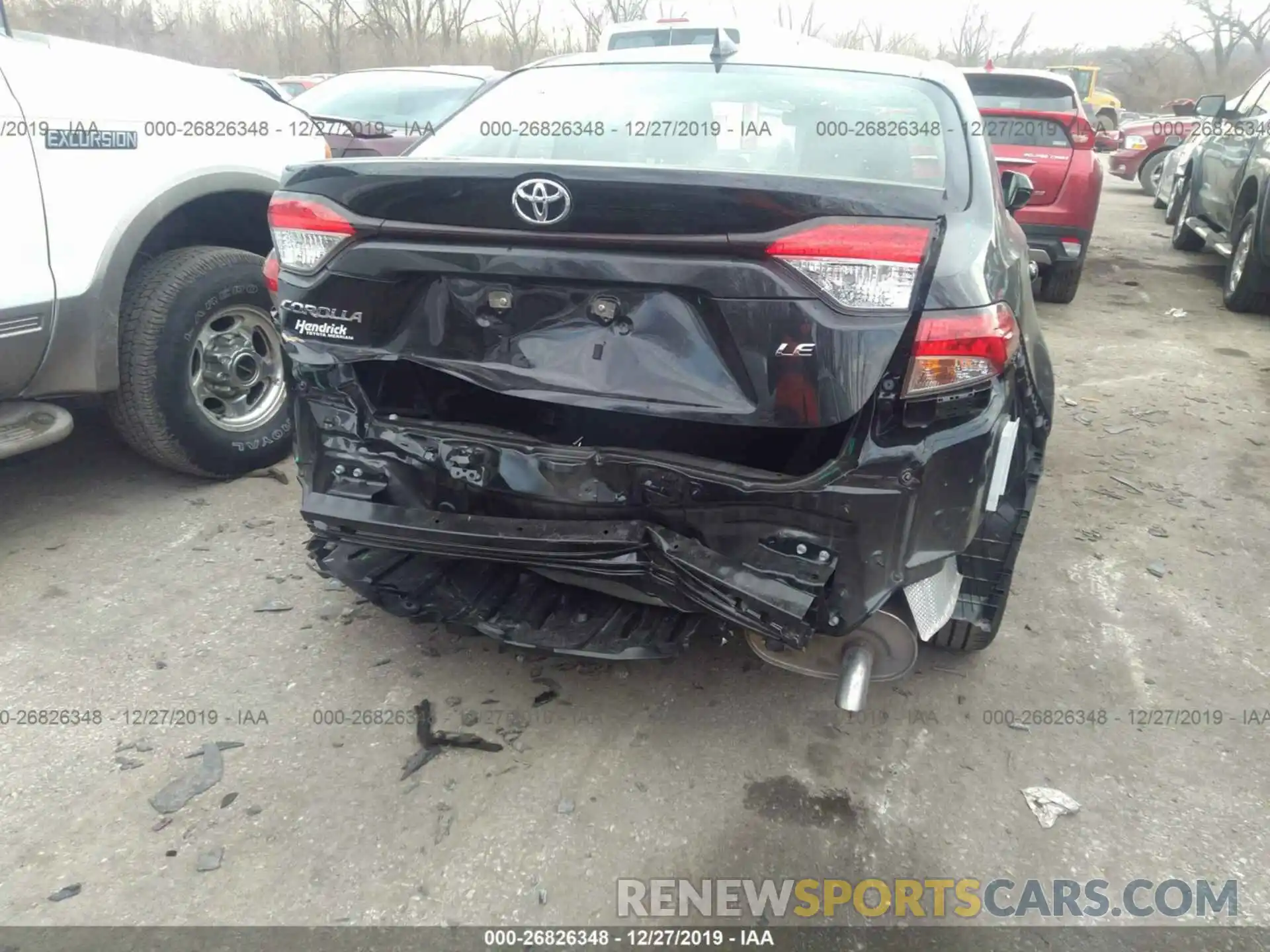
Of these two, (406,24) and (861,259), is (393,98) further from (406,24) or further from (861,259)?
(406,24)

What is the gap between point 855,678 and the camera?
7.14 ft

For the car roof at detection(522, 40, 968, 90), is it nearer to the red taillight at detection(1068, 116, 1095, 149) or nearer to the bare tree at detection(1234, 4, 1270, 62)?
the red taillight at detection(1068, 116, 1095, 149)

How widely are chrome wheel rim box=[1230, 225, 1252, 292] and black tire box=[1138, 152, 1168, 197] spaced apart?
9.48m

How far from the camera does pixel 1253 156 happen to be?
22.9 ft

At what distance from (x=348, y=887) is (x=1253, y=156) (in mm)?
8115

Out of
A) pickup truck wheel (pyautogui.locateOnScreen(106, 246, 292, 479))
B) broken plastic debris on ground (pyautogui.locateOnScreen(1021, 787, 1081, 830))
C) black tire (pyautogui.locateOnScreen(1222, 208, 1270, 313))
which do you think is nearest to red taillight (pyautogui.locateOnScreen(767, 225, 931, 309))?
broken plastic debris on ground (pyautogui.locateOnScreen(1021, 787, 1081, 830))

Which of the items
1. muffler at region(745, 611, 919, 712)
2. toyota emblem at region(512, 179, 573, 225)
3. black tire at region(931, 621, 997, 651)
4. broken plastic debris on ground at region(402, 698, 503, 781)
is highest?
toyota emblem at region(512, 179, 573, 225)

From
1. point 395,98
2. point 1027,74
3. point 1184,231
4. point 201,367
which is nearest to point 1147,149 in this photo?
point 1184,231

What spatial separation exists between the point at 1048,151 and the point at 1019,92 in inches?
30.4

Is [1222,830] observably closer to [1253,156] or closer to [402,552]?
[402,552]

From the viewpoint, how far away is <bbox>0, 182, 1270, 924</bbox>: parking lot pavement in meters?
2.01

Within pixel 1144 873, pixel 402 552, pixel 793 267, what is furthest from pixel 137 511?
pixel 1144 873

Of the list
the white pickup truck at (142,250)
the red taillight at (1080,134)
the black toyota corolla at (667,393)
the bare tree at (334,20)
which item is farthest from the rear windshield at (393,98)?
the bare tree at (334,20)

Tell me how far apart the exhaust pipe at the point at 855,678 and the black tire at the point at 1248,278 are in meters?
6.33
